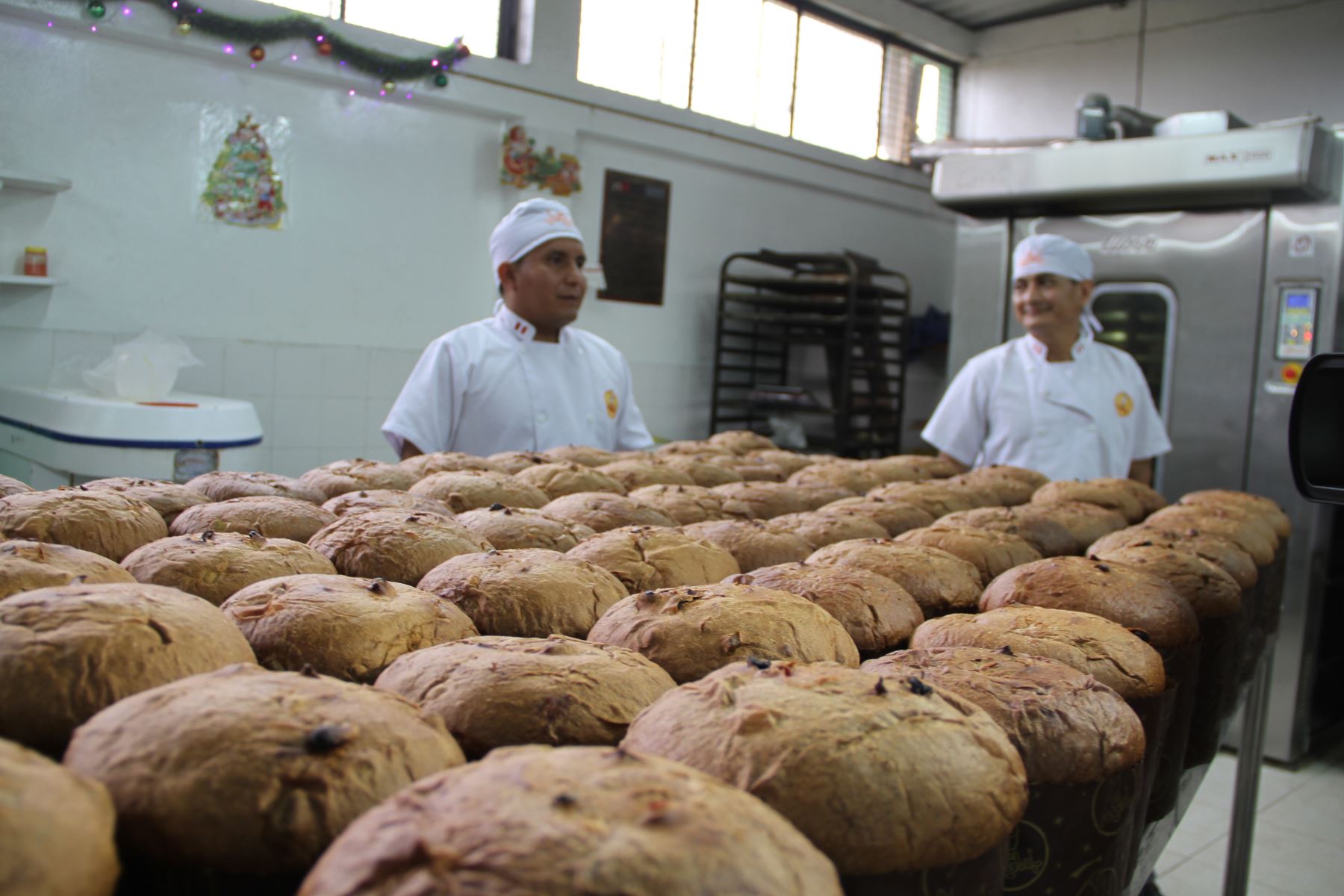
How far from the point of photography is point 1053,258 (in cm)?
374

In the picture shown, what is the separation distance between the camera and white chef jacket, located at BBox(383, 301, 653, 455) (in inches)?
131

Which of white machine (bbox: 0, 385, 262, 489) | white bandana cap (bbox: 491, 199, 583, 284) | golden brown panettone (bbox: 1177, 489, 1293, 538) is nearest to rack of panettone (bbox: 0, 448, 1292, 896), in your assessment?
golden brown panettone (bbox: 1177, 489, 1293, 538)

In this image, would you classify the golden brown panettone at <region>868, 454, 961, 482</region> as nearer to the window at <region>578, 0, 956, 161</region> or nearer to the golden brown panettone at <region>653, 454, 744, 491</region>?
the golden brown panettone at <region>653, 454, 744, 491</region>

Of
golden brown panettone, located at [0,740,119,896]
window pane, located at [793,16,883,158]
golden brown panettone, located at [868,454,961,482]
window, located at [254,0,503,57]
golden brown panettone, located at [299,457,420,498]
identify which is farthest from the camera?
window pane, located at [793,16,883,158]

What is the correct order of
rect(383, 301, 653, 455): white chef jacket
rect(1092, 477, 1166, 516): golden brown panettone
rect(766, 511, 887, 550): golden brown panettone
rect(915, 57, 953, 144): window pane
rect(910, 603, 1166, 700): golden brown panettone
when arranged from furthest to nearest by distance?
rect(915, 57, 953, 144): window pane < rect(383, 301, 653, 455): white chef jacket < rect(1092, 477, 1166, 516): golden brown panettone < rect(766, 511, 887, 550): golden brown panettone < rect(910, 603, 1166, 700): golden brown panettone

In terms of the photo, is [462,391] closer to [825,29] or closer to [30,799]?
[30,799]

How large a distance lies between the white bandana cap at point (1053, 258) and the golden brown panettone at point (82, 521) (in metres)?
3.34

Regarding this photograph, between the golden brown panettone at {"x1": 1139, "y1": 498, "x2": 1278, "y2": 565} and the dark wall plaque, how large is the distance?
386 cm

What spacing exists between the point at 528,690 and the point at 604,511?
34.8 inches

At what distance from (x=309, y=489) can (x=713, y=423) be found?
4438 mm

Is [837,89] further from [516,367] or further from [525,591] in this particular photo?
[525,591]

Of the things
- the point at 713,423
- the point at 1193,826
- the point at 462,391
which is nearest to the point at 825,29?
the point at 713,423

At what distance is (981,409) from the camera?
3953mm

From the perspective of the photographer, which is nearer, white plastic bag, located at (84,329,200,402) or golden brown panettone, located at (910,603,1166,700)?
golden brown panettone, located at (910,603,1166,700)
